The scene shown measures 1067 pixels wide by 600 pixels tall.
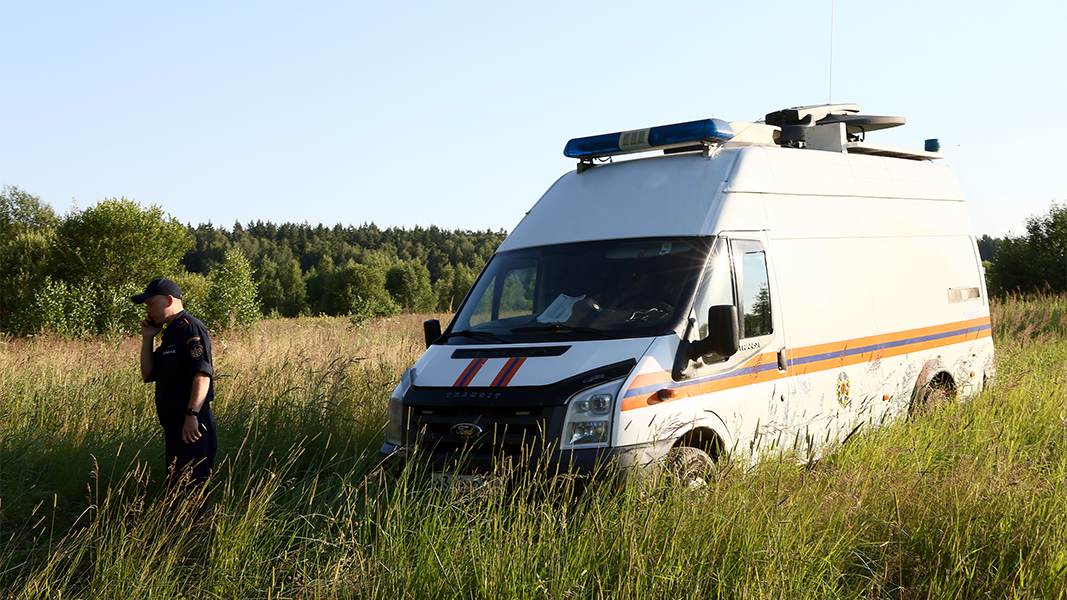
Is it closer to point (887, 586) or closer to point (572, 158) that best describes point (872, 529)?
point (887, 586)

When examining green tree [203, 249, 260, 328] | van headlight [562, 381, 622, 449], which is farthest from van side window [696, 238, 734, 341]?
green tree [203, 249, 260, 328]

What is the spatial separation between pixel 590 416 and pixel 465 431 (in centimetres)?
79

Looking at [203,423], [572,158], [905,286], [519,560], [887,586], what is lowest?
[887,586]

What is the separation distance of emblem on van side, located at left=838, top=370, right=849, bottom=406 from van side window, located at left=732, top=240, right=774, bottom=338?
0.95m

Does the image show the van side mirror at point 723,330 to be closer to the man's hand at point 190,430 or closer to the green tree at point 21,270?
the man's hand at point 190,430

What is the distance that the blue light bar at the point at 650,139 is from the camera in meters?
5.81

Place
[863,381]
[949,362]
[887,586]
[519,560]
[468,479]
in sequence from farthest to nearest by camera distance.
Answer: [949,362] → [863,381] → [468,479] → [887,586] → [519,560]

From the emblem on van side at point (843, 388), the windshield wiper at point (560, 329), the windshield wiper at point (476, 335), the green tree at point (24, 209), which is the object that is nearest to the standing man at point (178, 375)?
the windshield wiper at point (476, 335)

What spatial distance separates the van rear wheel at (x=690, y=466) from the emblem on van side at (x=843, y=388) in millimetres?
1714

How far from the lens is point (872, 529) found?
4.08m

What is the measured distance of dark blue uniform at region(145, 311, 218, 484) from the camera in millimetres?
5129

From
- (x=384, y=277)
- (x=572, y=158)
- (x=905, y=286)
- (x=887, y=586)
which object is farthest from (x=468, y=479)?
(x=384, y=277)

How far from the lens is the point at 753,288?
5.45 metres

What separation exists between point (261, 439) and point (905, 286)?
5824 mm
